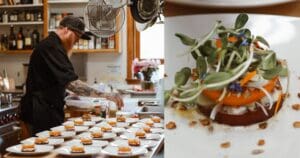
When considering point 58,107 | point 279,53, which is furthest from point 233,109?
point 58,107

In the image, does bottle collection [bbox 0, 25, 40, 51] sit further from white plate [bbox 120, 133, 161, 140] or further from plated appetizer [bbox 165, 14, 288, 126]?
plated appetizer [bbox 165, 14, 288, 126]

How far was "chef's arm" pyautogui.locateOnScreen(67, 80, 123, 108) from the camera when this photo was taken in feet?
10.4

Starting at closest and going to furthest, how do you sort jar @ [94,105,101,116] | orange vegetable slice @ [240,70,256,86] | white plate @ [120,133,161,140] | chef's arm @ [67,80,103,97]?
orange vegetable slice @ [240,70,256,86], white plate @ [120,133,161,140], jar @ [94,105,101,116], chef's arm @ [67,80,103,97]

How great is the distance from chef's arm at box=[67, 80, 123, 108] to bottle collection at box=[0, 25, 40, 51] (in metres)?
1.64

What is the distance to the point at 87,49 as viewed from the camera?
15.2 ft

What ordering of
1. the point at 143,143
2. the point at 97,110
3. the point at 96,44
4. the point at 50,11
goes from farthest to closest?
1. the point at 50,11
2. the point at 96,44
3. the point at 97,110
4. the point at 143,143

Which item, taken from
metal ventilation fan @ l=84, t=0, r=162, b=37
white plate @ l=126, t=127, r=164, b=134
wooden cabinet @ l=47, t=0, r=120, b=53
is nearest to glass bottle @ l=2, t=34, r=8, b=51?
wooden cabinet @ l=47, t=0, r=120, b=53

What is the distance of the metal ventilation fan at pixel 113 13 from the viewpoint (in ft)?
8.25

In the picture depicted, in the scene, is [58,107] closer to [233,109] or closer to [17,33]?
[17,33]

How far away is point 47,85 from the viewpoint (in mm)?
3275

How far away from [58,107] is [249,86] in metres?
2.59

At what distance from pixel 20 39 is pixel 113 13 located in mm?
2538

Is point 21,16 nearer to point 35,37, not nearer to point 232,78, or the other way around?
point 35,37

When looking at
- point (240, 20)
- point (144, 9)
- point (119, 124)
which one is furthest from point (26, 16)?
point (240, 20)
